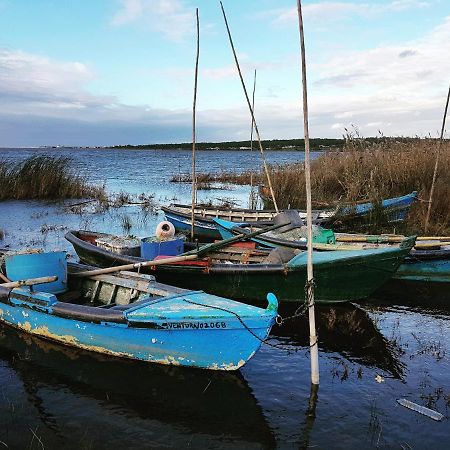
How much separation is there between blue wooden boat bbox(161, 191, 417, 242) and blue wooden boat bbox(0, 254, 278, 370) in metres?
5.67

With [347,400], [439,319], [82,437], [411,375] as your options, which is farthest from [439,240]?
[82,437]

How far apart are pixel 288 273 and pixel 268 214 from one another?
5933mm

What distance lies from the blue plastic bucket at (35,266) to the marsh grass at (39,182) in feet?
49.1

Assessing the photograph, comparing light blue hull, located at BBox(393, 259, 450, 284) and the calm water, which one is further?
light blue hull, located at BBox(393, 259, 450, 284)

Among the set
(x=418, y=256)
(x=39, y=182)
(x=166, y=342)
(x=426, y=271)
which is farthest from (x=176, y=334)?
(x=39, y=182)

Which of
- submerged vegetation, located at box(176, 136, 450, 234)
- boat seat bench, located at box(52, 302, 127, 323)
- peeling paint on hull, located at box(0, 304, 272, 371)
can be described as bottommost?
peeling paint on hull, located at box(0, 304, 272, 371)

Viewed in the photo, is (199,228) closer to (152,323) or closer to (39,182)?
(152,323)

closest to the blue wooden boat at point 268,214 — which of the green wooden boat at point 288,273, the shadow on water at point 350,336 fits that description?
the green wooden boat at point 288,273

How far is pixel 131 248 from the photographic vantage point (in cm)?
943

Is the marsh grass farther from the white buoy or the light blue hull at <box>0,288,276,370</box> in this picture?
the light blue hull at <box>0,288,276,370</box>

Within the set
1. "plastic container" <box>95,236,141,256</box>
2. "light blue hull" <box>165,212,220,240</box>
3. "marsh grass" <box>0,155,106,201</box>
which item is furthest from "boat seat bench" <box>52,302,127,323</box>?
"marsh grass" <box>0,155,106,201</box>

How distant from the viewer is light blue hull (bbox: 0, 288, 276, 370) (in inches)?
201

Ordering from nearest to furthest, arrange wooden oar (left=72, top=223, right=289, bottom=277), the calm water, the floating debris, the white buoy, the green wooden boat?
the calm water → the floating debris → wooden oar (left=72, top=223, right=289, bottom=277) → the green wooden boat → the white buoy

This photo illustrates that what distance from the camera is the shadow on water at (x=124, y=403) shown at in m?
4.40
